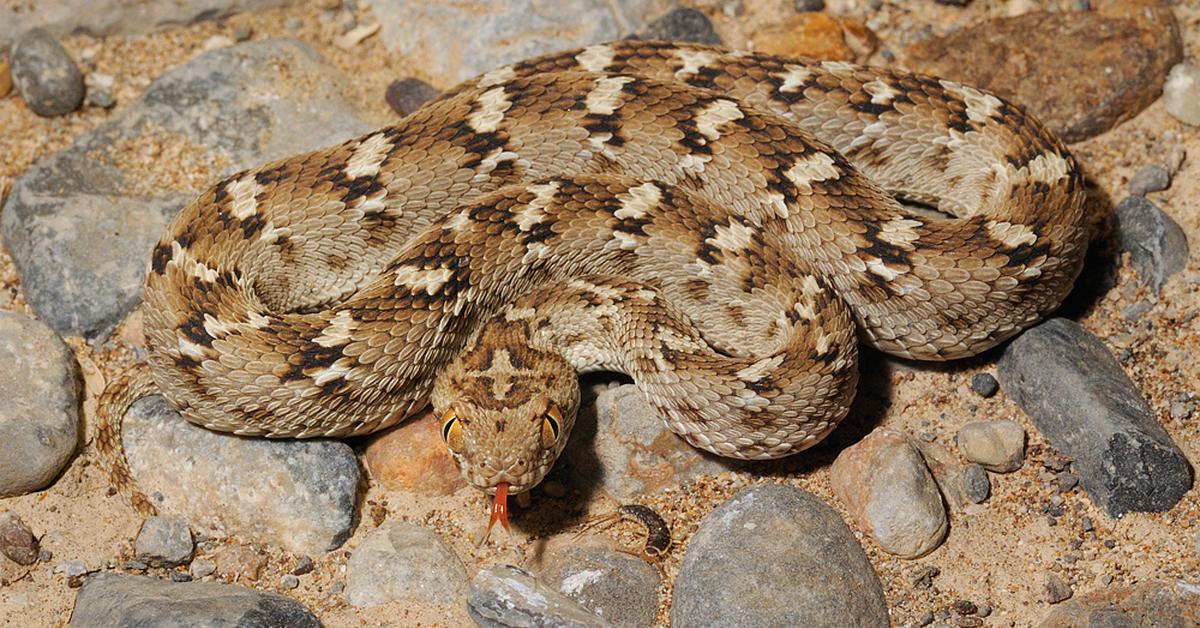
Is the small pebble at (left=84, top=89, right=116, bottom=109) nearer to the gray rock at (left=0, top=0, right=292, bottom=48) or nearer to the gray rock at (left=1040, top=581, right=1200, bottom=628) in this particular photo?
the gray rock at (left=0, top=0, right=292, bottom=48)

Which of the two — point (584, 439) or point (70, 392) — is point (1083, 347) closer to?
point (584, 439)

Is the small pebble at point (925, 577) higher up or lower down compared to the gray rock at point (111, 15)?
lower down

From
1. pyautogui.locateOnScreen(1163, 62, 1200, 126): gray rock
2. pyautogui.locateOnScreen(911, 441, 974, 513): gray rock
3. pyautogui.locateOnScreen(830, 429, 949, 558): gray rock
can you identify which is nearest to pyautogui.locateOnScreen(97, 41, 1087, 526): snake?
pyautogui.locateOnScreen(830, 429, 949, 558): gray rock

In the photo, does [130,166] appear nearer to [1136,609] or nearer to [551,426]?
[551,426]

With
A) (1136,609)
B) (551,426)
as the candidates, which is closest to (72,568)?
(551,426)

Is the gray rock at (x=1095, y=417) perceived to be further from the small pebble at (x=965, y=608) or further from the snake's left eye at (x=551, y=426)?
the snake's left eye at (x=551, y=426)

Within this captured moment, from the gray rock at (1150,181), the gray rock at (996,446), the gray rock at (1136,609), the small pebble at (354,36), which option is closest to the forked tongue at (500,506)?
the gray rock at (996,446)
